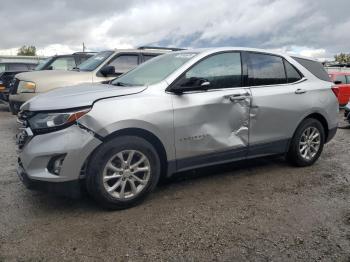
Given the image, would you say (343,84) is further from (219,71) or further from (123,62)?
(219,71)

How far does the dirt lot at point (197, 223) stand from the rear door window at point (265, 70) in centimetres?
127

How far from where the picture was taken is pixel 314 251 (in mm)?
3059

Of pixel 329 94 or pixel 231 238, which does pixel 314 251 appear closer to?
pixel 231 238

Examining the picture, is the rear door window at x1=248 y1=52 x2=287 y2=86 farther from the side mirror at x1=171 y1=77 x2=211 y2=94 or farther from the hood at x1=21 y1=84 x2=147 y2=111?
the hood at x1=21 y1=84 x2=147 y2=111

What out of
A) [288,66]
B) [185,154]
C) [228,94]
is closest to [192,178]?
[185,154]

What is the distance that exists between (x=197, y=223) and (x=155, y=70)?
2.00 meters

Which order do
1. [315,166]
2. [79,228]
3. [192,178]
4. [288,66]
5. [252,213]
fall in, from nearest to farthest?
[79,228] < [252,213] < [192,178] < [288,66] < [315,166]

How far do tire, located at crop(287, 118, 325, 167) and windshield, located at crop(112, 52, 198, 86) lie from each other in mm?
1928

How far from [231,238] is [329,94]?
322 cm

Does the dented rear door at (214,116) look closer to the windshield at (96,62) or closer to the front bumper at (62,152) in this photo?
the front bumper at (62,152)

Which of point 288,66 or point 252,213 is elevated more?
point 288,66

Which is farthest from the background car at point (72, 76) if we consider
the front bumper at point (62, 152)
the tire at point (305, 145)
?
the front bumper at point (62, 152)

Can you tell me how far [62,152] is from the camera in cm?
346

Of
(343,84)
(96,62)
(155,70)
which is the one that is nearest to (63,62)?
(96,62)
